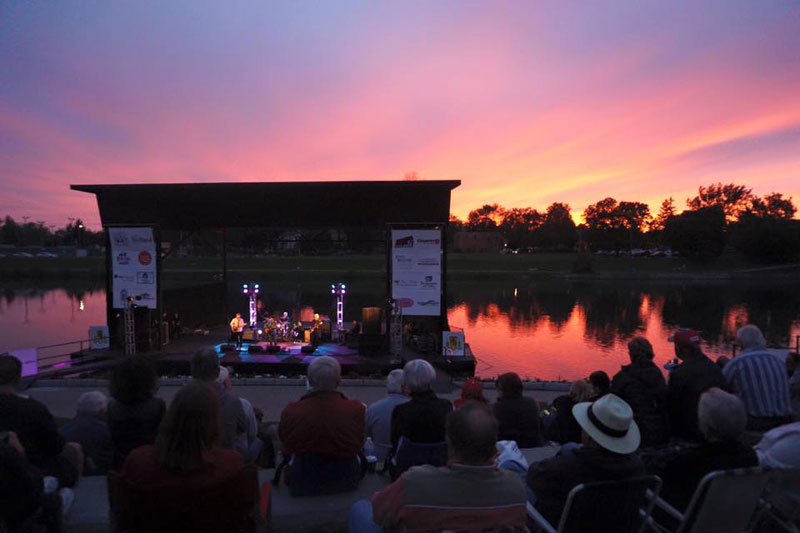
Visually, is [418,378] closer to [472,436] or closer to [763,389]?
[472,436]

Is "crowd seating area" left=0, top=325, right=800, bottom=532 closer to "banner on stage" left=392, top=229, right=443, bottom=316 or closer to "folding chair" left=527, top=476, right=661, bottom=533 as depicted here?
"folding chair" left=527, top=476, right=661, bottom=533

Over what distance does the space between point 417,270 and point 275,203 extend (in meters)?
4.55

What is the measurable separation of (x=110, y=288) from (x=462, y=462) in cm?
1546

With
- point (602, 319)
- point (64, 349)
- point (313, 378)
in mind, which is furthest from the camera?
point (602, 319)

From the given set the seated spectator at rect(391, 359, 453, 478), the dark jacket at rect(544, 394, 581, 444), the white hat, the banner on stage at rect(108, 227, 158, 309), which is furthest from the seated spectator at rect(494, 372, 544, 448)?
the banner on stage at rect(108, 227, 158, 309)

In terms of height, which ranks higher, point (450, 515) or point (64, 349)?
point (450, 515)

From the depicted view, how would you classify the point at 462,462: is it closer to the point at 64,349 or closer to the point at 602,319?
the point at 64,349

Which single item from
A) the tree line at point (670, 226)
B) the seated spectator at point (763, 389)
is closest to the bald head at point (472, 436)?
the seated spectator at point (763, 389)

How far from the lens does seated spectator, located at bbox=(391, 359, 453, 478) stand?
293 centimetres

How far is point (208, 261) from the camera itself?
55875 mm

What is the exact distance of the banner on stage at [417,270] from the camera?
1330 centimetres

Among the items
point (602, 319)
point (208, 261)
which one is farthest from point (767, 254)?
point (208, 261)

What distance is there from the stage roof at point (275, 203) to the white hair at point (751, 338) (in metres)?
9.21

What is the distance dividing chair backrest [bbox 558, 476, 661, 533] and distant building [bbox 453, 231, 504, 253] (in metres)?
94.9
